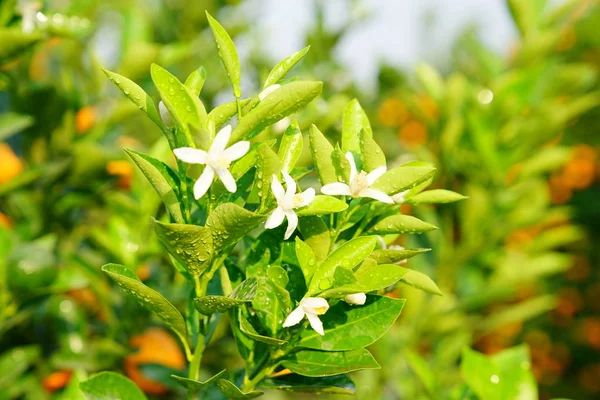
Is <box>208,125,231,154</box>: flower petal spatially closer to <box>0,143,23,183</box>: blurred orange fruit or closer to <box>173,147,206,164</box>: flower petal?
<box>173,147,206,164</box>: flower petal

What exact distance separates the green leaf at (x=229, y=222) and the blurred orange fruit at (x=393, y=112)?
1.56 m

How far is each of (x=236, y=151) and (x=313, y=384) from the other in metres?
0.22

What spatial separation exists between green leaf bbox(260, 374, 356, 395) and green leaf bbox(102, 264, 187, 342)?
0.31ft

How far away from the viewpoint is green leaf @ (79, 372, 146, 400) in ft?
1.68

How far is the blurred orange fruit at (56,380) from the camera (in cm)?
90

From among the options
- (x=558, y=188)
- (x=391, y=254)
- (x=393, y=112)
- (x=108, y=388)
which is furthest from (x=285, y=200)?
(x=558, y=188)

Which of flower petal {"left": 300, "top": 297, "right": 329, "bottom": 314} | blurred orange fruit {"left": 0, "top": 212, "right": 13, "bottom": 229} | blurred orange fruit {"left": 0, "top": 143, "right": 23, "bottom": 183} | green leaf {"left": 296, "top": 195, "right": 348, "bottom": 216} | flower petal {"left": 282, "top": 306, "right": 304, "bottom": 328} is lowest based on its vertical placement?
blurred orange fruit {"left": 0, "top": 212, "right": 13, "bottom": 229}

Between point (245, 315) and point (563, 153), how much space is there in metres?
1.08

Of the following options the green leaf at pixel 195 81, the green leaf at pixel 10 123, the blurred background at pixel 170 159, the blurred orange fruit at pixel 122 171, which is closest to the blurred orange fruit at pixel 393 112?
the blurred background at pixel 170 159

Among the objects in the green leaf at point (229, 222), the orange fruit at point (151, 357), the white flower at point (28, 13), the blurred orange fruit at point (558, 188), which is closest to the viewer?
the green leaf at point (229, 222)

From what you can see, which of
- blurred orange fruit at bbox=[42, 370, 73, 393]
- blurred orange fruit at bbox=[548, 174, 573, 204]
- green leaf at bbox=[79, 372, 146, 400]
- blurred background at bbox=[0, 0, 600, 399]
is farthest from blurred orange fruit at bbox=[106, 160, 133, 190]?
blurred orange fruit at bbox=[548, 174, 573, 204]

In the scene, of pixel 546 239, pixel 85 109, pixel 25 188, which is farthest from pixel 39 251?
pixel 546 239

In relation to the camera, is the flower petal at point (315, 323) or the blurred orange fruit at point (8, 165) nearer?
the flower petal at point (315, 323)

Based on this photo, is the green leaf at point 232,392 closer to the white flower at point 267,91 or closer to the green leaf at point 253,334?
the green leaf at point 253,334
